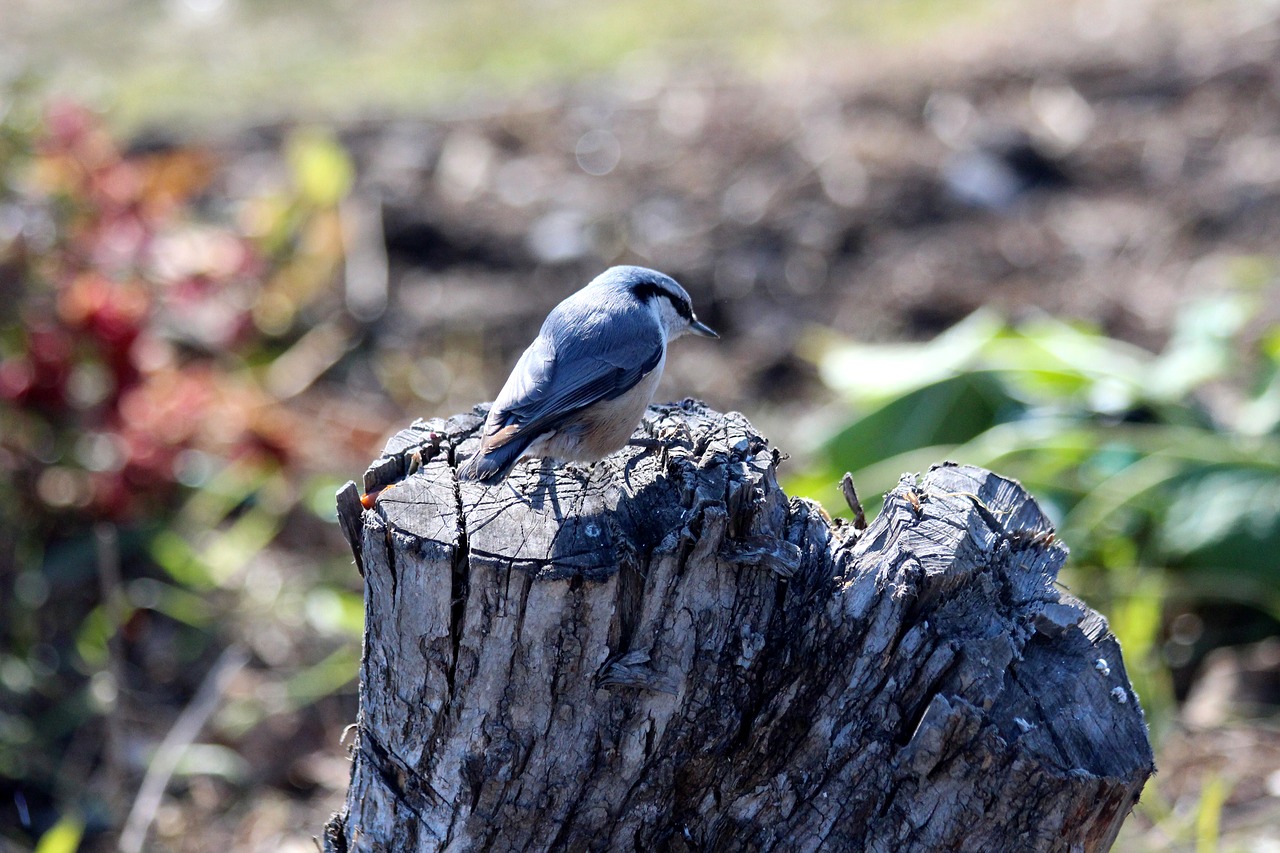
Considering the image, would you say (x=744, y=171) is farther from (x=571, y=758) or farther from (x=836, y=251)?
(x=571, y=758)

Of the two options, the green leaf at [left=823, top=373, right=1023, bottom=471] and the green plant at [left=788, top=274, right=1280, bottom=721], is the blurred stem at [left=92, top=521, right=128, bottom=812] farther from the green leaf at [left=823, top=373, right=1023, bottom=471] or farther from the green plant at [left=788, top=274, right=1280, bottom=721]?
the green leaf at [left=823, top=373, right=1023, bottom=471]

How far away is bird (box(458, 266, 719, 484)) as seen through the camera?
2.01 m

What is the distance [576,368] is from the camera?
2.28 m

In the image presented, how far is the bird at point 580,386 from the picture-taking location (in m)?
2.01

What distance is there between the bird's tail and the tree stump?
0.04 meters

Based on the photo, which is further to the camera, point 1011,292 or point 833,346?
point 1011,292

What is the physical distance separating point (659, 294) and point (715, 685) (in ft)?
3.72

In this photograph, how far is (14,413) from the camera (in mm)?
3896

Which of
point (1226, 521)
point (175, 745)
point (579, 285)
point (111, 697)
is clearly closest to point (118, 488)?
point (175, 745)

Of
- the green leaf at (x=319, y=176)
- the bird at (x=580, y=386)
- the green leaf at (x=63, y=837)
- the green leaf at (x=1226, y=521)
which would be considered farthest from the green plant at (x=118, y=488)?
the green leaf at (x=1226, y=521)

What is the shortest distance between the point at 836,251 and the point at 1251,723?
109 inches

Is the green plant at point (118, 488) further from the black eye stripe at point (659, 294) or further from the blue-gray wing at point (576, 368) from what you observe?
the blue-gray wing at point (576, 368)

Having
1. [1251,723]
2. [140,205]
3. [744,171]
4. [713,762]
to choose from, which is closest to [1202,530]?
[1251,723]

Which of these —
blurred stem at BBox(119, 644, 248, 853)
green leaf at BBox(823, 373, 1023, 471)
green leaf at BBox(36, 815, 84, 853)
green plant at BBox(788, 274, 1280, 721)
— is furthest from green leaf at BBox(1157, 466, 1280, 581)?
green leaf at BBox(36, 815, 84, 853)
